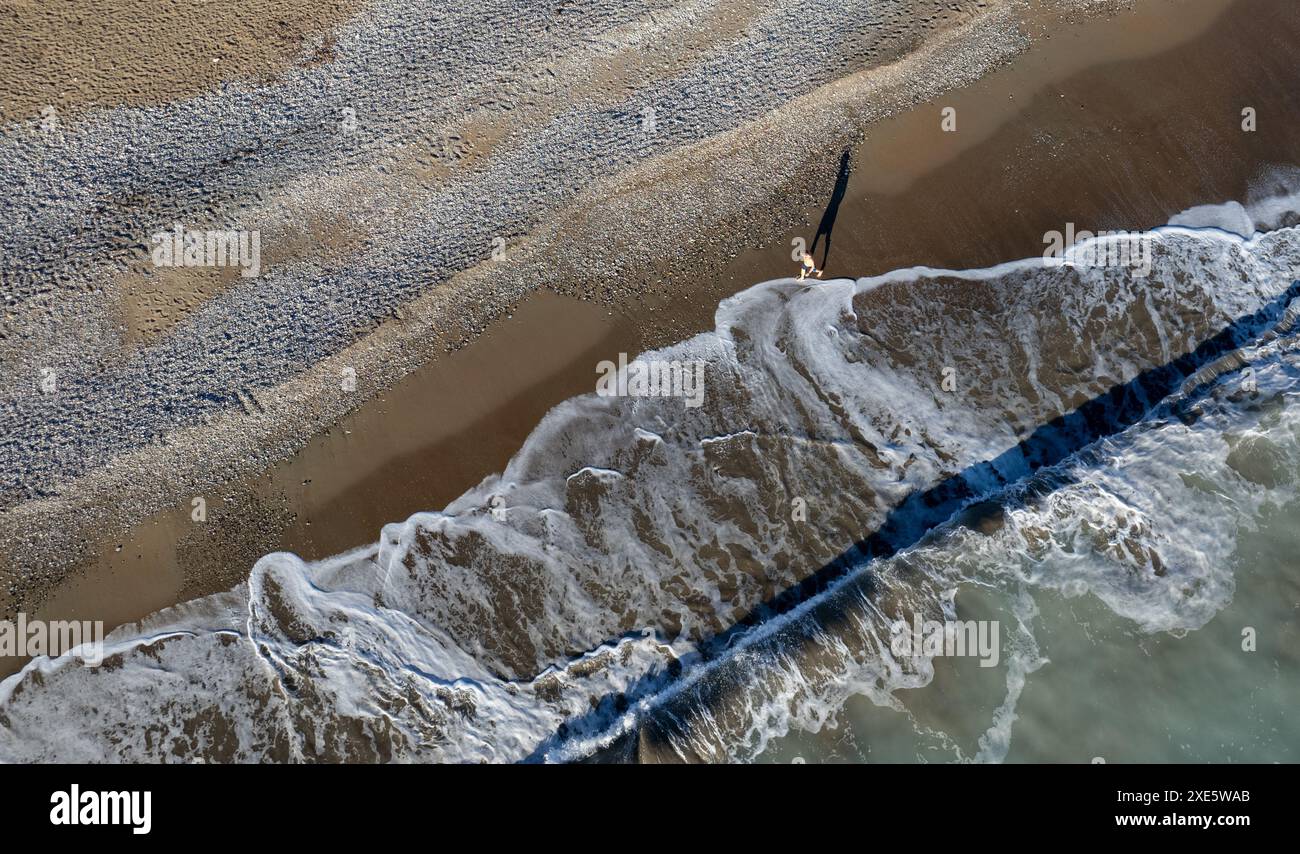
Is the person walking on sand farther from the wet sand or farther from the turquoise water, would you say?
the turquoise water

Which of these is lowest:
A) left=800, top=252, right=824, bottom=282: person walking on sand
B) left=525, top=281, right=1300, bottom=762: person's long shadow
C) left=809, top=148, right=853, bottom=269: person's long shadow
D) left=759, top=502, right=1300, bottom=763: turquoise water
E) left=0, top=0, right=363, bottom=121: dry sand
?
left=759, top=502, right=1300, bottom=763: turquoise water

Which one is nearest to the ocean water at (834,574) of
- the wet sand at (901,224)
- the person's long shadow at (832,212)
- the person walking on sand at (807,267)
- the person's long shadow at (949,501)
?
the person's long shadow at (949,501)

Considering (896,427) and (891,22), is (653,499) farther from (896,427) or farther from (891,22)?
(891,22)

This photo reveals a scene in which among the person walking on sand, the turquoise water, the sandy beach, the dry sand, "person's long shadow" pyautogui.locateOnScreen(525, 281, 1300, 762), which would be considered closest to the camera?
the turquoise water

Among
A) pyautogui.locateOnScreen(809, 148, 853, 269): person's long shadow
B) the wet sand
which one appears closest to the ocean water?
the wet sand
